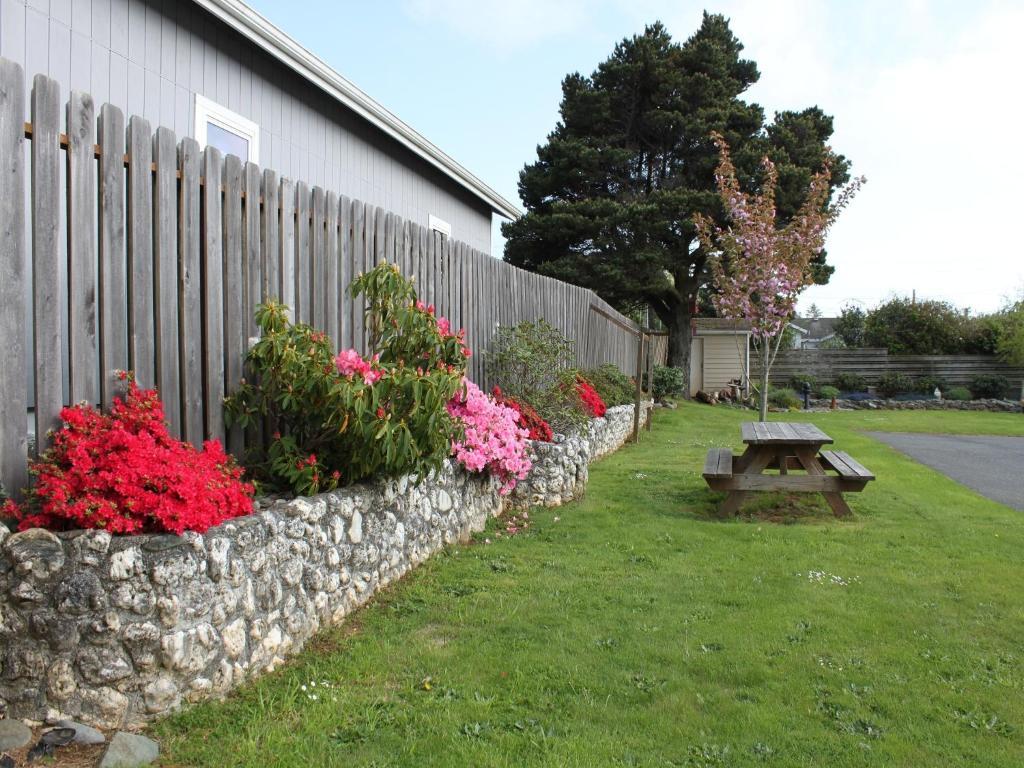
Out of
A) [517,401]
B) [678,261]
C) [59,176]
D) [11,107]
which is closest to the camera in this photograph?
[11,107]

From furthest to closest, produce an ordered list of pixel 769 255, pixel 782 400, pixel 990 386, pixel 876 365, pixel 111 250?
pixel 876 365 < pixel 990 386 < pixel 782 400 < pixel 769 255 < pixel 111 250

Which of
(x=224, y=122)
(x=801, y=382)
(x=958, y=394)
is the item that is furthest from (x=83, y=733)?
(x=958, y=394)

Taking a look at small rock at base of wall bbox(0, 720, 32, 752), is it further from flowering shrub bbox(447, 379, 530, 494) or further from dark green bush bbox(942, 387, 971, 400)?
dark green bush bbox(942, 387, 971, 400)

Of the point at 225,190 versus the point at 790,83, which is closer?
the point at 225,190

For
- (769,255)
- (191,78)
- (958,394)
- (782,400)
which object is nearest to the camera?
(191,78)

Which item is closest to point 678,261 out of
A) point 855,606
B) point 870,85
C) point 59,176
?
point 870,85

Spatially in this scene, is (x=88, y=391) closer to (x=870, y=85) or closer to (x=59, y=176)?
(x=59, y=176)

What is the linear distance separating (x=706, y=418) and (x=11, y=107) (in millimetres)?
15938

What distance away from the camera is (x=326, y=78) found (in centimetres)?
795

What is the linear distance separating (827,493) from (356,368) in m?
4.61

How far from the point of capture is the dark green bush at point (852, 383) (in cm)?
2545

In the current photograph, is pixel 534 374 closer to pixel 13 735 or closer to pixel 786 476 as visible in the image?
pixel 786 476

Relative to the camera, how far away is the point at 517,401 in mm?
7469

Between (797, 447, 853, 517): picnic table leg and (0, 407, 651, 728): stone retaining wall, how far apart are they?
4563 mm
